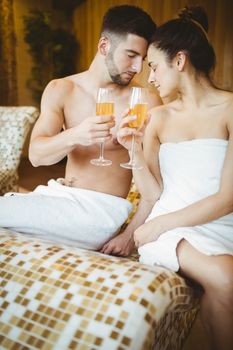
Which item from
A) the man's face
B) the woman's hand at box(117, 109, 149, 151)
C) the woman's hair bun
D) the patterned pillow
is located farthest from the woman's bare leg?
the patterned pillow

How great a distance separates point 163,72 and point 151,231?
25.7 inches

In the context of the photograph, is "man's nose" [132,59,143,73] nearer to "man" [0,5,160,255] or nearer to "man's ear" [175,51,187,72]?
"man" [0,5,160,255]

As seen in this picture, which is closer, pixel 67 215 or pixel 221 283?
pixel 221 283

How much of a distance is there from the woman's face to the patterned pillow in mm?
1473

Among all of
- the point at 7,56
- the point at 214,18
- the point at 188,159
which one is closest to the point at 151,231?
the point at 188,159

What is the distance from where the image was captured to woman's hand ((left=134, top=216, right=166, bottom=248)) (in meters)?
1.31

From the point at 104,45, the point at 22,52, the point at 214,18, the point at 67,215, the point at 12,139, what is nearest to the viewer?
the point at 67,215

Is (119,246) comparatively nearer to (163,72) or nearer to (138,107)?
(138,107)

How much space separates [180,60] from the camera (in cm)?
138

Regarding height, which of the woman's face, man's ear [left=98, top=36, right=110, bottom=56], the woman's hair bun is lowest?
the woman's face

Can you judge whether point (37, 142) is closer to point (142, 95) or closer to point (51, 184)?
point (51, 184)

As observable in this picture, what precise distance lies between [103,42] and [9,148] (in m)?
1.23

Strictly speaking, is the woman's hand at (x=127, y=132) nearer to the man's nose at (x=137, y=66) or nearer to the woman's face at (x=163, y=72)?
the woman's face at (x=163, y=72)

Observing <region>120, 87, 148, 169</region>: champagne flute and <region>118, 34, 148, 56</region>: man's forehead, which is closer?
<region>120, 87, 148, 169</region>: champagne flute
